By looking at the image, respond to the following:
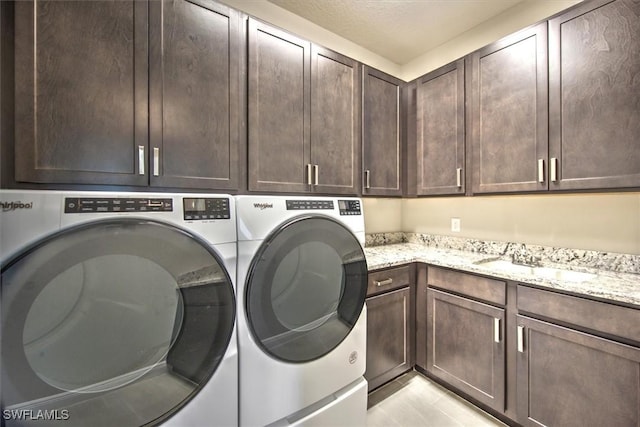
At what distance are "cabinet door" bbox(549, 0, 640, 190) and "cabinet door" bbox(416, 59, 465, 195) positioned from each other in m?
0.52

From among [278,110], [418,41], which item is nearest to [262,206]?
[278,110]

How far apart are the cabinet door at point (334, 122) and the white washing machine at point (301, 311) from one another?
38 centimetres

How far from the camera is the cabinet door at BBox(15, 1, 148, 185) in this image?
926mm

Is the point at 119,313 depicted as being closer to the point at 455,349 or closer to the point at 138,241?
the point at 138,241

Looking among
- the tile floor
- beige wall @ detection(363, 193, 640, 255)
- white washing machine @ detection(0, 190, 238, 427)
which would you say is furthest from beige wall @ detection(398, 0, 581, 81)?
the tile floor

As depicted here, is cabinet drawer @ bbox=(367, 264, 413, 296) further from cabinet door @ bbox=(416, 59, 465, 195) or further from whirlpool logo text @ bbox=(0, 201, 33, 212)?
whirlpool logo text @ bbox=(0, 201, 33, 212)

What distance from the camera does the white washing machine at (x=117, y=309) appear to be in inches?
27.6

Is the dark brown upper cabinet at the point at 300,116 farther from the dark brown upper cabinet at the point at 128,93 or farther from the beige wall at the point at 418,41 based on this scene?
the beige wall at the point at 418,41

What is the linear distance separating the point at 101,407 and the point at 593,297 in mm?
1974

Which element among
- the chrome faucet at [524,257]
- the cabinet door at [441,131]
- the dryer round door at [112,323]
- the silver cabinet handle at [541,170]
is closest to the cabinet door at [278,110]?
the dryer round door at [112,323]

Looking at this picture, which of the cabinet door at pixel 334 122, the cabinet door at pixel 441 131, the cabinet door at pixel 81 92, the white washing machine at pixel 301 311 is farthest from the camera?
the cabinet door at pixel 441 131

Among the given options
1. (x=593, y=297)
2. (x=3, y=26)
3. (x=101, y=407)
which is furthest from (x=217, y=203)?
(x=593, y=297)

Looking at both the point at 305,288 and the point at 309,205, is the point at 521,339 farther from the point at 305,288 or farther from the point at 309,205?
the point at 309,205

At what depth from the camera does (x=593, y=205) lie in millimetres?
1645
